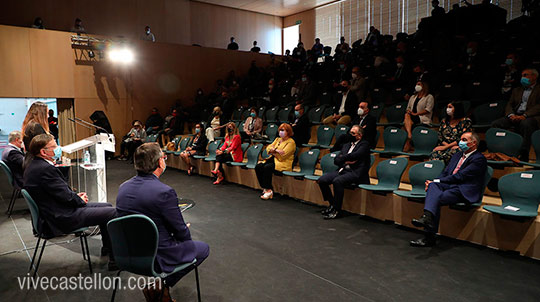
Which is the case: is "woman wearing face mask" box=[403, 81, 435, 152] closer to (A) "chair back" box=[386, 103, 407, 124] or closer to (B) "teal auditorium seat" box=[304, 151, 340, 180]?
(A) "chair back" box=[386, 103, 407, 124]

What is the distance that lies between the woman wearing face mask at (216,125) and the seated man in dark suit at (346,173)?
428cm

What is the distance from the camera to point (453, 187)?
3.60m

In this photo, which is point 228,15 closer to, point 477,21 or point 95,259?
point 477,21

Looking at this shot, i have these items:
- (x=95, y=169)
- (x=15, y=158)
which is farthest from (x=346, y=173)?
(x=15, y=158)

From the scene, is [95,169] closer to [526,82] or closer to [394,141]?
[394,141]

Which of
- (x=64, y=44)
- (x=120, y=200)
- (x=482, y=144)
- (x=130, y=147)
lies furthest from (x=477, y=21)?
(x=64, y=44)

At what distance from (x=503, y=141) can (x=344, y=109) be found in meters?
2.86

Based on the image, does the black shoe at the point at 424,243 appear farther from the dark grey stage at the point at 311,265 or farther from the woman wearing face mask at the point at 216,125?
the woman wearing face mask at the point at 216,125

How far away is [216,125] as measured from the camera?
8.68 meters

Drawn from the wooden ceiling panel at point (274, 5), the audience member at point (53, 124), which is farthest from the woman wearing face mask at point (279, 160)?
the wooden ceiling panel at point (274, 5)

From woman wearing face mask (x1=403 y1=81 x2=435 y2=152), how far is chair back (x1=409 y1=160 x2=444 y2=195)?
4.67ft

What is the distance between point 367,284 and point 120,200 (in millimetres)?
1904

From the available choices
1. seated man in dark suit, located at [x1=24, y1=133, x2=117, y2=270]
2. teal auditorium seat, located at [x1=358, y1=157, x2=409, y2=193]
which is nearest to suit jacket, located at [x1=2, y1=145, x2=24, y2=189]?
seated man in dark suit, located at [x1=24, y1=133, x2=117, y2=270]

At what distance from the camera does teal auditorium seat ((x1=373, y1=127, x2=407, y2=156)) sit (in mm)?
5262
